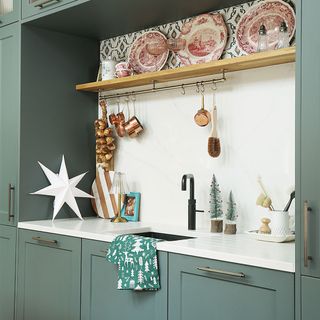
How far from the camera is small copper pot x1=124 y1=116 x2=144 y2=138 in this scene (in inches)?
126

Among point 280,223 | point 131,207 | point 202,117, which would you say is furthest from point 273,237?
point 131,207

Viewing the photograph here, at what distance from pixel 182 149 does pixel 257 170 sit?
0.50 meters

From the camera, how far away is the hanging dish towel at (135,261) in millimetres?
2342

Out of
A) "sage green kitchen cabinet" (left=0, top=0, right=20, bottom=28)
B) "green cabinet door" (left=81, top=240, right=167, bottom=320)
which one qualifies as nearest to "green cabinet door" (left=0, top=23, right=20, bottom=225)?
"sage green kitchen cabinet" (left=0, top=0, right=20, bottom=28)

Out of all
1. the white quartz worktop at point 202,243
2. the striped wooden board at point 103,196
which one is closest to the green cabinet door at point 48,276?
the white quartz worktop at point 202,243

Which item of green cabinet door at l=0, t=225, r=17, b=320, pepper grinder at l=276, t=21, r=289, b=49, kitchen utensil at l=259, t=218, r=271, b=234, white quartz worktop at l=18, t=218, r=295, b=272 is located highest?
pepper grinder at l=276, t=21, r=289, b=49

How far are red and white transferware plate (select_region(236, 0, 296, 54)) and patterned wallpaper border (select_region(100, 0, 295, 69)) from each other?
0.04 meters

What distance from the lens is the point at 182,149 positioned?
3.04 metres

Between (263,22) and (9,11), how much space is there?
1518 mm

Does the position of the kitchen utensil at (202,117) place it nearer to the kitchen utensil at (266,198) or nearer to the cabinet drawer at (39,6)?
the kitchen utensil at (266,198)

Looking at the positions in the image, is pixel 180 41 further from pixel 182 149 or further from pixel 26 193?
pixel 26 193

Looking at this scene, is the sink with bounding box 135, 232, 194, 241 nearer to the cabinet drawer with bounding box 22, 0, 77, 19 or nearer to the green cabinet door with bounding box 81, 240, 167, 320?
the green cabinet door with bounding box 81, 240, 167, 320

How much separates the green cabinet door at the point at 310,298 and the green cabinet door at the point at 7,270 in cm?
185

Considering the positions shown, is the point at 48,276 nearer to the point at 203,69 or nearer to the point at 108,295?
the point at 108,295
